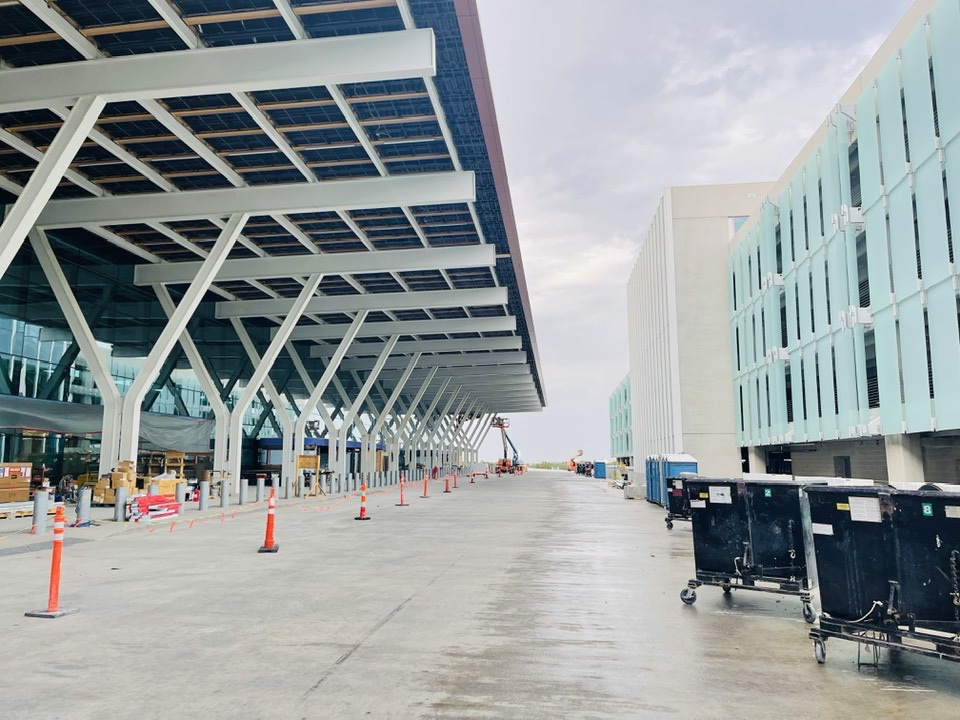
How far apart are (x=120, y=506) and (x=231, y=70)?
12.4m

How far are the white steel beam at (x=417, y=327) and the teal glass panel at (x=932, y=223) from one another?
2632 centimetres

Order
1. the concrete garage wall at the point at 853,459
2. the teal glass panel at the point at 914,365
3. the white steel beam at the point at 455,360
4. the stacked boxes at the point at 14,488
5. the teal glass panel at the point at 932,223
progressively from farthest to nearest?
the white steel beam at the point at 455,360 < the concrete garage wall at the point at 853,459 < the stacked boxes at the point at 14,488 < the teal glass panel at the point at 914,365 < the teal glass panel at the point at 932,223

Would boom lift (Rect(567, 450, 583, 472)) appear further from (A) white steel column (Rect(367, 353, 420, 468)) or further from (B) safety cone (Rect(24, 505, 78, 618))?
(B) safety cone (Rect(24, 505, 78, 618))


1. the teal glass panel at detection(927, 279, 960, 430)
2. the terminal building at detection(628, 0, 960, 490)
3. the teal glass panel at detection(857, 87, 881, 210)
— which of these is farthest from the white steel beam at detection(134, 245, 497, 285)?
the teal glass panel at detection(927, 279, 960, 430)

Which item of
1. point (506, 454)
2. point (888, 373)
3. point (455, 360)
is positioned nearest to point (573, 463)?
point (506, 454)

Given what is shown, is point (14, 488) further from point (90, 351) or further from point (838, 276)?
point (838, 276)

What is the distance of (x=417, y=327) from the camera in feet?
140

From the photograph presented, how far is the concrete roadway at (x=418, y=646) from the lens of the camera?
16.9ft

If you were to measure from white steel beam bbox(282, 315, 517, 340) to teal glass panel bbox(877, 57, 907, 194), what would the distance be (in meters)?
24.8

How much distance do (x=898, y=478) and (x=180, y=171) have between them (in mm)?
22217

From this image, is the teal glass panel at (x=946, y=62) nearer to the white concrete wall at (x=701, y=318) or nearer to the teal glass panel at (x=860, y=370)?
the teal glass panel at (x=860, y=370)

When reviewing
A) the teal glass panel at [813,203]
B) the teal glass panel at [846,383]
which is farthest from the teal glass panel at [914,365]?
the teal glass panel at [813,203]

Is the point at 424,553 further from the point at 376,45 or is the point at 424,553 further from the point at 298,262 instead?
the point at 298,262

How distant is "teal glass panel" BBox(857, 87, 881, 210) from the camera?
2011cm
